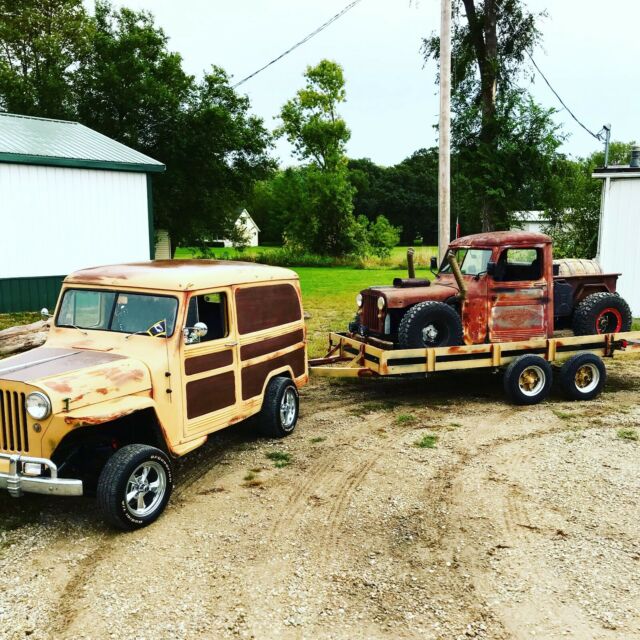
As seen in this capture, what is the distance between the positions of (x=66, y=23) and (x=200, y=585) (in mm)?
37742

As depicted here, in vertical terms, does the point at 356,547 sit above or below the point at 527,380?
below

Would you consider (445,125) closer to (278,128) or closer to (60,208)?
(60,208)

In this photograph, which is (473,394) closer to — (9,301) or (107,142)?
(9,301)

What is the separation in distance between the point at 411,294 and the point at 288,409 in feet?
8.39

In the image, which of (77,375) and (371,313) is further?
(371,313)

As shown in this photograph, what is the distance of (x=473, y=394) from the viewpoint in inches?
392

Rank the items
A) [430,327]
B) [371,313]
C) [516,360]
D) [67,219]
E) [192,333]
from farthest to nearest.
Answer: [67,219], [371,313], [516,360], [430,327], [192,333]

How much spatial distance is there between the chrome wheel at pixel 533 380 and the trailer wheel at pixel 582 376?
0.39m

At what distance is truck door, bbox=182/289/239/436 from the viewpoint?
605 cm

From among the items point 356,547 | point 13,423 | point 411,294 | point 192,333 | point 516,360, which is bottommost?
point 356,547

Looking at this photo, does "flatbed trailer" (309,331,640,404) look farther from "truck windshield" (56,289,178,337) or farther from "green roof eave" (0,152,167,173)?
"green roof eave" (0,152,167,173)

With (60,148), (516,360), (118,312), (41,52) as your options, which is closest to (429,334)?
(516,360)

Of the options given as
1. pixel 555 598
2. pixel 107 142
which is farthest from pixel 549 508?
pixel 107 142

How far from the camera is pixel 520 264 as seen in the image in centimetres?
923
